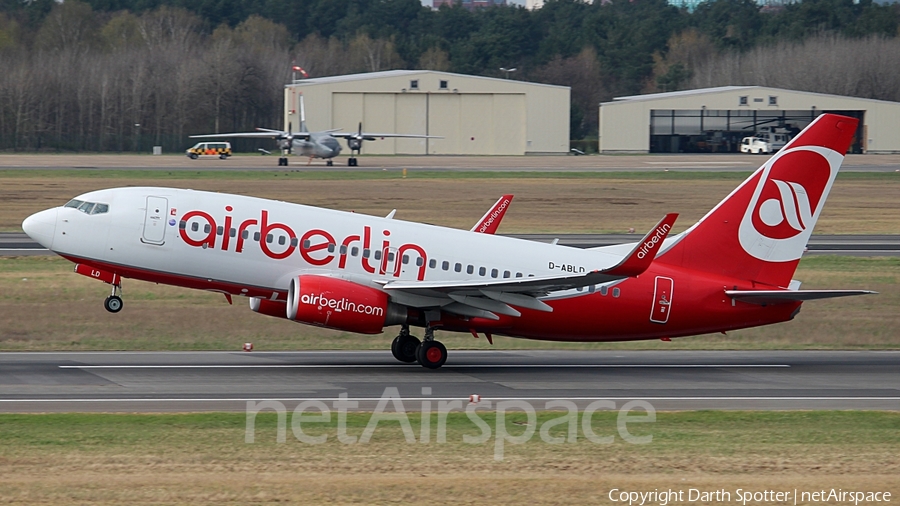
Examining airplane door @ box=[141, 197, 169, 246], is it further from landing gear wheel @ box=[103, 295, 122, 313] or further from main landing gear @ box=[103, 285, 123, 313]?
landing gear wheel @ box=[103, 295, 122, 313]

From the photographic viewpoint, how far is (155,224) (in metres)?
26.4

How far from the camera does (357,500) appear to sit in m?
14.5

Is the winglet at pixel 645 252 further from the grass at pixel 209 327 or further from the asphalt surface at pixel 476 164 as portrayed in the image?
the asphalt surface at pixel 476 164

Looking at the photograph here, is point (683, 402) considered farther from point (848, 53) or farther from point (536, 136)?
point (848, 53)

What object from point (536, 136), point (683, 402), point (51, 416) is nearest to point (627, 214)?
point (683, 402)

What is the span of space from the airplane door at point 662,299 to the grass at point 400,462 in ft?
24.2

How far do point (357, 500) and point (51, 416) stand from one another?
790 centimetres

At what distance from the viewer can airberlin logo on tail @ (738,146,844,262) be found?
1098 inches

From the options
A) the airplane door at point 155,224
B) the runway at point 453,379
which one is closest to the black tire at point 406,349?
the runway at point 453,379

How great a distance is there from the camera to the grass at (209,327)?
3069 centimetres

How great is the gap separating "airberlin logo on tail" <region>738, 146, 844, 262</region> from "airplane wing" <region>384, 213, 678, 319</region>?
489 centimetres

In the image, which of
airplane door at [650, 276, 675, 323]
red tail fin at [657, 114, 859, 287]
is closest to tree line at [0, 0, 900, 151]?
red tail fin at [657, 114, 859, 287]

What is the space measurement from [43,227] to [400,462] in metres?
13.7

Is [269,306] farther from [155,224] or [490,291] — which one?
[490,291]
